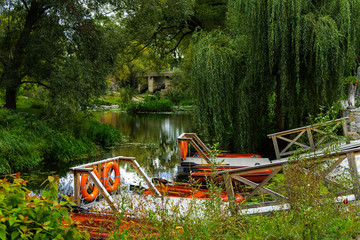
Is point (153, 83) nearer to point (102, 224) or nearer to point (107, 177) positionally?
point (107, 177)

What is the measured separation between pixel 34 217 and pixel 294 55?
8837 mm

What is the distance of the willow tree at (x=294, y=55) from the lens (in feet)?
32.9

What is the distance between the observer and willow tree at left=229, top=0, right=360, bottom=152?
10.0m

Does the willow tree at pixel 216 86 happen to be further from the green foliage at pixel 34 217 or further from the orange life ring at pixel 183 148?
the green foliage at pixel 34 217

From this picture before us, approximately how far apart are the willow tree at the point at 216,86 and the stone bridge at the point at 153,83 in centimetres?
4307

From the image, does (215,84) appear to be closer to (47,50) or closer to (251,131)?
(251,131)

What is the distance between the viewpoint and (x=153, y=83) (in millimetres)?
56250

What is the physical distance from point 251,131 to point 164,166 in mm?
2892

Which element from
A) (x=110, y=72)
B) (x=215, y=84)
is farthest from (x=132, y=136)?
(x=215, y=84)

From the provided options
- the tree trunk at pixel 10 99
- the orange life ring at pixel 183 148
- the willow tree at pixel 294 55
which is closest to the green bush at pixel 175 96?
the tree trunk at pixel 10 99

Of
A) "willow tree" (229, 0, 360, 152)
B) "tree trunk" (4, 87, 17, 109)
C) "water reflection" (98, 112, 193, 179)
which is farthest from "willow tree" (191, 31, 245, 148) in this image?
"tree trunk" (4, 87, 17, 109)

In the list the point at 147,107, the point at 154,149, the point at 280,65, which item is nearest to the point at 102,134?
the point at 154,149

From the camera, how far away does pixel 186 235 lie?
138 inches

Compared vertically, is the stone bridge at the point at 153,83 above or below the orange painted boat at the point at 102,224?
above
